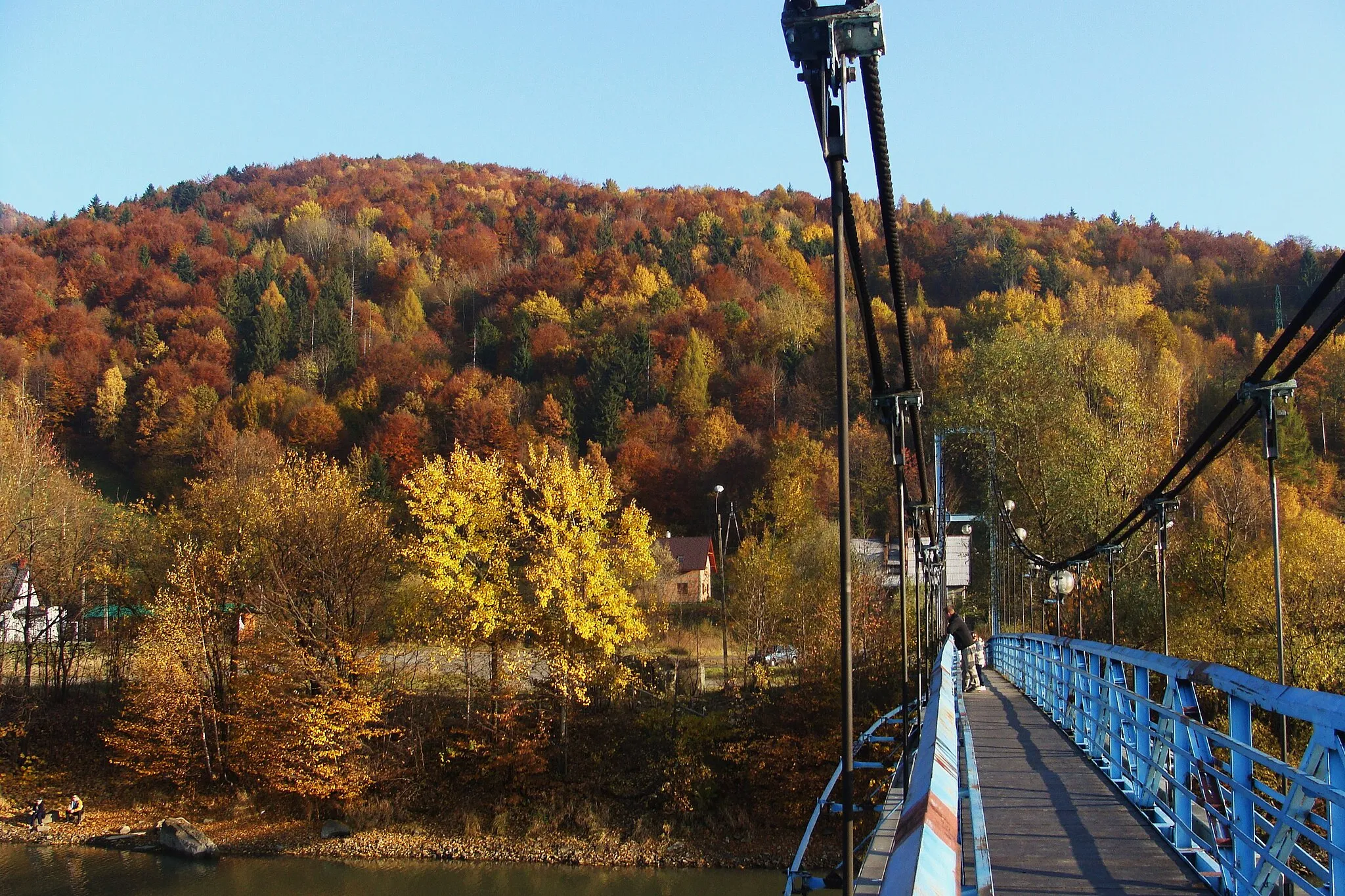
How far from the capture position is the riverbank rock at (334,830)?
25.7 m

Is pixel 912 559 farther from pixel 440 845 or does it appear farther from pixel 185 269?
pixel 185 269

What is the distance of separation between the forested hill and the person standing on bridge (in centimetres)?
2859

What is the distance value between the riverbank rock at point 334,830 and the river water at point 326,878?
1.07 m

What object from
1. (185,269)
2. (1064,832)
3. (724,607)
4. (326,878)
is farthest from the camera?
(185,269)

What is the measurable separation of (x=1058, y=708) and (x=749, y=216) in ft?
254

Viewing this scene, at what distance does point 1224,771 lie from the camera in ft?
16.2

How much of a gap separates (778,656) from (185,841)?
15.7m

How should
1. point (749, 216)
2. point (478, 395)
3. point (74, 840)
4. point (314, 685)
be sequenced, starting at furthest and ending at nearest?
point (749, 216) → point (478, 395) → point (314, 685) → point (74, 840)

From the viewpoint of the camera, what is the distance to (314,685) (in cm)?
2716

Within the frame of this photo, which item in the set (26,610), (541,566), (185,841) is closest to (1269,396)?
(541,566)

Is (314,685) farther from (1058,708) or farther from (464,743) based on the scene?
(1058,708)

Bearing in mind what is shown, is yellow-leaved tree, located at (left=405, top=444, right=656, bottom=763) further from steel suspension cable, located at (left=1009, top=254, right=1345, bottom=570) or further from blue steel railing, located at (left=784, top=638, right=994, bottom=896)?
blue steel railing, located at (left=784, top=638, right=994, bottom=896)

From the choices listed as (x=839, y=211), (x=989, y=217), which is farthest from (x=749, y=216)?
(x=839, y=211)

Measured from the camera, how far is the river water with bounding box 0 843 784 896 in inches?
882
